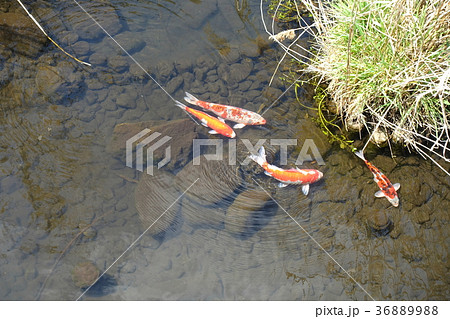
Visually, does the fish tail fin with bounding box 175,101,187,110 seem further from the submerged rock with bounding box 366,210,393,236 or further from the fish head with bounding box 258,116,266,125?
the submerged rock with bounding box 366,210,393,236

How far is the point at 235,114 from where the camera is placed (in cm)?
570

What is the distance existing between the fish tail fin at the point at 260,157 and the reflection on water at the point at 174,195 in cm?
11

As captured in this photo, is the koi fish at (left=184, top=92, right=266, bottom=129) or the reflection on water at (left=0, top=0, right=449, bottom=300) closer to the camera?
the reflection on water at (left=0, top=0, right=449, bottom=300)

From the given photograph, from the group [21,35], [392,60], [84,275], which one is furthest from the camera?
[21,35]

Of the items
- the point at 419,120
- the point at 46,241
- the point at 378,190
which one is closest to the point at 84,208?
the point at 46,241

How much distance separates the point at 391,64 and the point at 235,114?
2.14 m

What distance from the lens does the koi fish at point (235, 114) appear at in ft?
18.7

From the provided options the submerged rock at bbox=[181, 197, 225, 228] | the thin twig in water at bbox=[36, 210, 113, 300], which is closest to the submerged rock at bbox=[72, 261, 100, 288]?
the thin twig in water at bbox=[36, 210, 113, 300]

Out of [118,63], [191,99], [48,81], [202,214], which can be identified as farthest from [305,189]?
[48,81]

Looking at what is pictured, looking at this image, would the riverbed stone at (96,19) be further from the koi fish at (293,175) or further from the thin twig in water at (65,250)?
the koi fish at (293,175)

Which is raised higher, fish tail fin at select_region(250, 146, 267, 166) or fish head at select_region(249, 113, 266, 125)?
fish head at select_region(249, 113, 266, 125)
